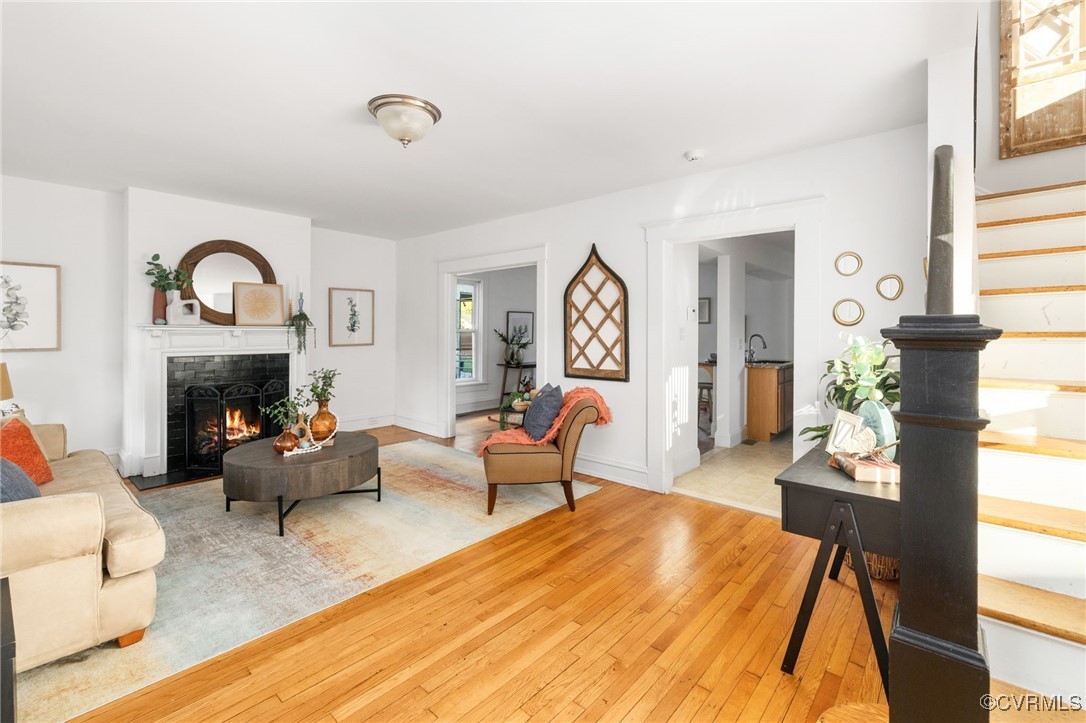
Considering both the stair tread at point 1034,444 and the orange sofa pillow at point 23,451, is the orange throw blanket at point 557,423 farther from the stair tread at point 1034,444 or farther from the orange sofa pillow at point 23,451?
the orange sofa pillow at point 23,451

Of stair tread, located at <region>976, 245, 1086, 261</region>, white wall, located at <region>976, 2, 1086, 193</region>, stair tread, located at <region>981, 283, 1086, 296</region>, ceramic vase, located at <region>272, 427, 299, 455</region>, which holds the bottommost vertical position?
ceramic vase, located at <region>272, 427, 299, 455</region>

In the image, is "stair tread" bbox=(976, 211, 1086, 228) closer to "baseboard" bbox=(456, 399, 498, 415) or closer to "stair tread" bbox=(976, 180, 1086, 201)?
"stair tread" bbox=(976, 180, 1086, 201)

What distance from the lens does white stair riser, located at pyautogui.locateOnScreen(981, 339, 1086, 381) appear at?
1.67m

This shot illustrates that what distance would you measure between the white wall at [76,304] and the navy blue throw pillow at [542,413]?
3.64 meters

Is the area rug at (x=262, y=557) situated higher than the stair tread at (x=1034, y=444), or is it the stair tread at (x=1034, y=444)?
the stair tread at (x=1034, y=444)

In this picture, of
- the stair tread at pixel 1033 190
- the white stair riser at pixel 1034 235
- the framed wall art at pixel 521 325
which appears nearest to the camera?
the white stair riser at pixel 1034 235

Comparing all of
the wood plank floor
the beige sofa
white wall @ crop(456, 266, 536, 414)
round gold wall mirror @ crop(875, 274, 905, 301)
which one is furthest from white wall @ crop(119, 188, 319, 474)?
round gold wall mirror @ crop(875, 274, 905, 301)

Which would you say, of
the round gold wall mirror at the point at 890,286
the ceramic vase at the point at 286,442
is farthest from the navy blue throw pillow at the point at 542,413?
the round gold wall mirror at the point at 890,286

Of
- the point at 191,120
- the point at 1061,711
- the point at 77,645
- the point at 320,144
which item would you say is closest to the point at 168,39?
the point at 191,120

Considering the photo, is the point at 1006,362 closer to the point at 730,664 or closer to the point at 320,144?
the point at 730,664

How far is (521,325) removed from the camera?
27.6 feet

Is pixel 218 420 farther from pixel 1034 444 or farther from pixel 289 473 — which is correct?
pixel 1034 444

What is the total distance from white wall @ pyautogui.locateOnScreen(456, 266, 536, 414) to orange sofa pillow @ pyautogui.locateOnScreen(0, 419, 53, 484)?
5.18 meters

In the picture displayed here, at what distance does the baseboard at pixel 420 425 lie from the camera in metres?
6.12
